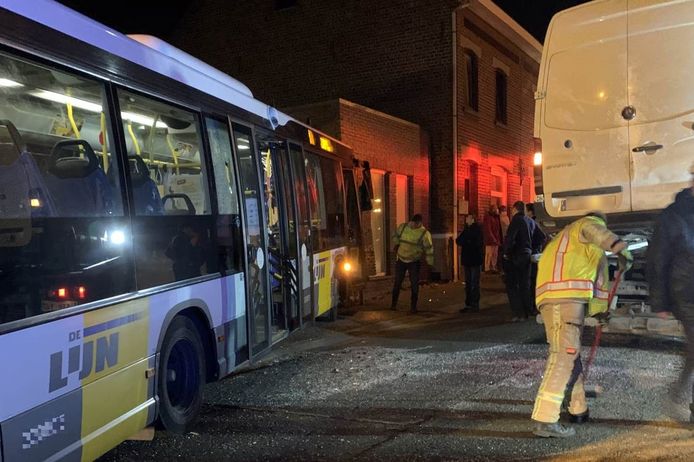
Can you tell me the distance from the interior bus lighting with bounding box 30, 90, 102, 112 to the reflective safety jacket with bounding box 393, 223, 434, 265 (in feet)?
24.3

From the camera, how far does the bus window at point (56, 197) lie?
125 inches

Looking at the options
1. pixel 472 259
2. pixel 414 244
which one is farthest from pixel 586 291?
pixel 472 259

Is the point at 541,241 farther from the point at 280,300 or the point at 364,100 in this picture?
the point at 364,100

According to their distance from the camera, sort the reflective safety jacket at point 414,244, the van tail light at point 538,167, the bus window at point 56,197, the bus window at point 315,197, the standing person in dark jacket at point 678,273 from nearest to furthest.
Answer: the bus window at point 56,197 → the standing person in dark jacket at point 678,273 → the van tail light at point 538,167 → the bus window at point 315,197 → the reflective safety jacket at point 414,244

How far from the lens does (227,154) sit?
19.0 ft

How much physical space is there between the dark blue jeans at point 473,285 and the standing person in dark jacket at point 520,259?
3.95ft

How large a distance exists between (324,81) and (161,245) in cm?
1315

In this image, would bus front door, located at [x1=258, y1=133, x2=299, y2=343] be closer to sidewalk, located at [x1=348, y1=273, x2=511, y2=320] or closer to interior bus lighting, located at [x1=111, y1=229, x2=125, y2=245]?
interior bus lighting, located at [x1=111, y1=229, x2=125, y2=245]

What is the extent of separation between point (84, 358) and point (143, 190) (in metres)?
1.31

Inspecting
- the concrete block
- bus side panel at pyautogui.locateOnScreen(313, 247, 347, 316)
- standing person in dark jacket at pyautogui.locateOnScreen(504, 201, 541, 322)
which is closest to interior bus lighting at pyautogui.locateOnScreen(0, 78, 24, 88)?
bus side panel at pyautogui.locateOnScreen(313, 247, 347, 316)

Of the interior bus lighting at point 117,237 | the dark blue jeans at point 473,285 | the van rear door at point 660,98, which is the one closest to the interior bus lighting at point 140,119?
the interior bus lighting at point 117,237

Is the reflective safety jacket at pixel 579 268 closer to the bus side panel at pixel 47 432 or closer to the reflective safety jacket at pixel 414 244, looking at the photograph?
the bus side panel at pixel 47 432

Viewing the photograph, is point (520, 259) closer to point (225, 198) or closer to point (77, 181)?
point (225, 198)

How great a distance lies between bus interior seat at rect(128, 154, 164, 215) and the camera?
14.1 ft
